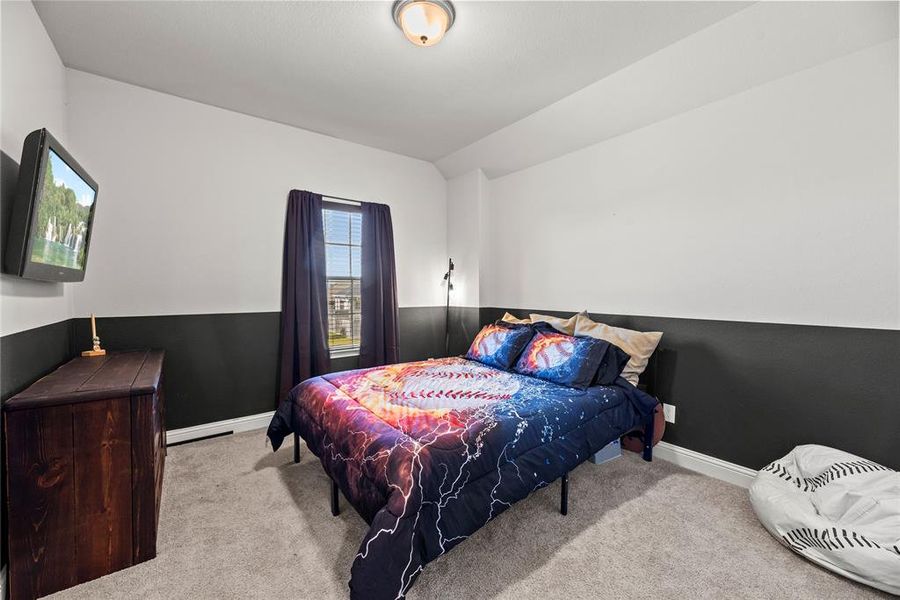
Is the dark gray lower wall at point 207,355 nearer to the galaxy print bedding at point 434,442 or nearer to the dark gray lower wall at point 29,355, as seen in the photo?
the dark gray lower wall at point 29,355

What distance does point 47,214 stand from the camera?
172 cm

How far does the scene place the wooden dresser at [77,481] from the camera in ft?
4.82

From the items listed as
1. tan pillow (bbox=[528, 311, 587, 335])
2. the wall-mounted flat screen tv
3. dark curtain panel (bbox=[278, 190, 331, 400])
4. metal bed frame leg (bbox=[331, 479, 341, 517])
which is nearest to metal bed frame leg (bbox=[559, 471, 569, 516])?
metal bed frame leg (bbox=[331, 479, 341, 517])

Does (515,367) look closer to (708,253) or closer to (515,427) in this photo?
(515,427)

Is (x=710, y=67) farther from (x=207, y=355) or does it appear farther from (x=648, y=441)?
(x=207, y=355)

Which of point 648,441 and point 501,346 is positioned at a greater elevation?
point 501,346

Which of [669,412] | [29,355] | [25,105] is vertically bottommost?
[669,412]

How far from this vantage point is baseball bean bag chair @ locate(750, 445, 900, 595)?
151 centimetres

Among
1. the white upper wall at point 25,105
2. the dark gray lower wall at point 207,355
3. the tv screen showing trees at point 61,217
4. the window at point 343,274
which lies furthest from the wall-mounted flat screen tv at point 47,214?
the window at point 343,274

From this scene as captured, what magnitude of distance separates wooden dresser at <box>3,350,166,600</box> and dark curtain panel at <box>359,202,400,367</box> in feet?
7.25

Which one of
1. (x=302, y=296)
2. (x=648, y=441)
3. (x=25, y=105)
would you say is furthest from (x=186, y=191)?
(x=648, y=441)

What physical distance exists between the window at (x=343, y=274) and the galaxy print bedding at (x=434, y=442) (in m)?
1.33

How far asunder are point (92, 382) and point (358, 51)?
236cm

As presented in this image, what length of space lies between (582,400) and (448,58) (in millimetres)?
2354
